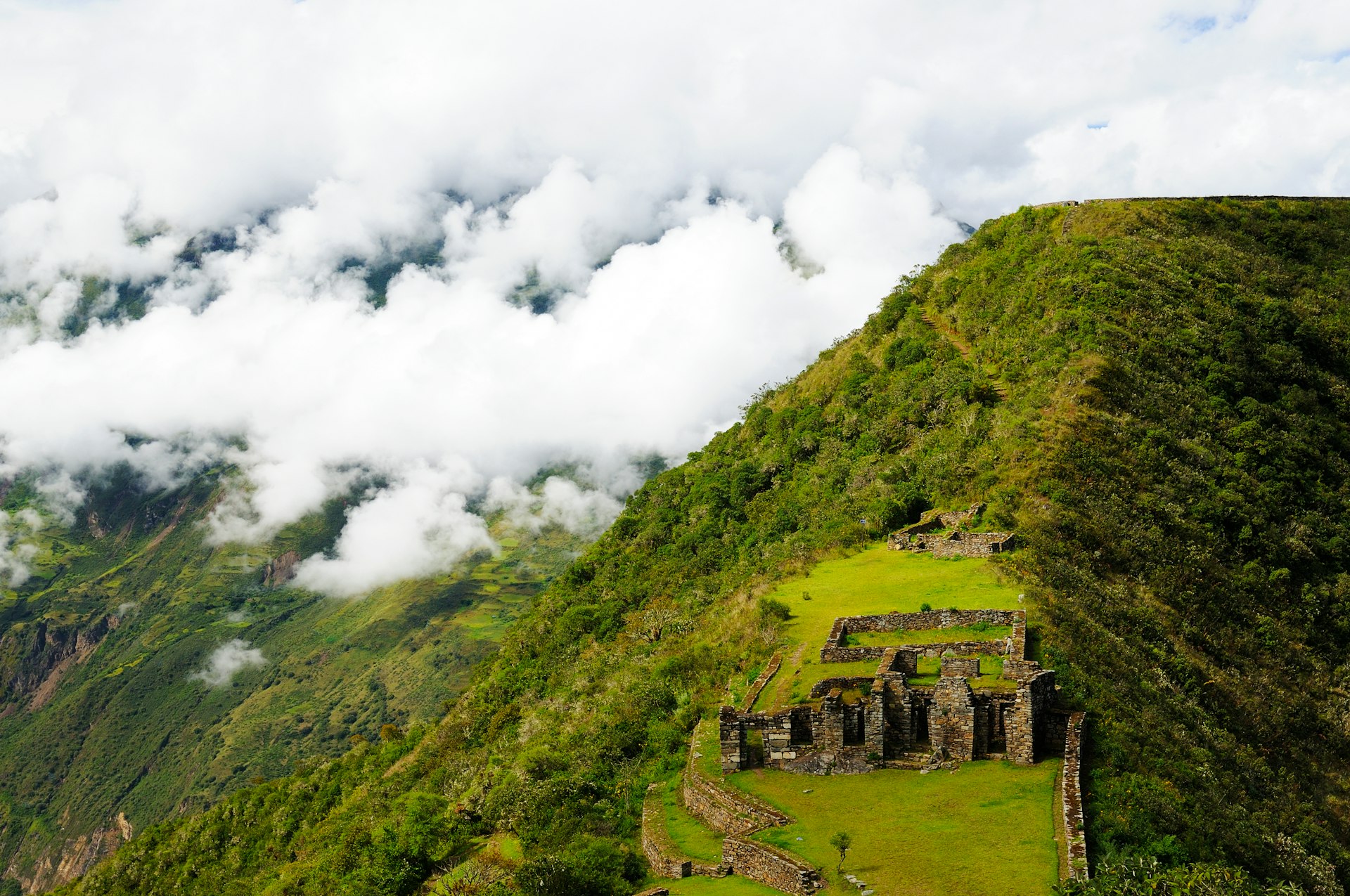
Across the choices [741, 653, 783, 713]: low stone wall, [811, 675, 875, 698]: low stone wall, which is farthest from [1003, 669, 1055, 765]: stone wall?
[741, 653, 783, 713]: low stone wall

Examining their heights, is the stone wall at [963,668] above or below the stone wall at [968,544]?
below

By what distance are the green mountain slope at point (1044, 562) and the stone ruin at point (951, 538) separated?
4.47 feet

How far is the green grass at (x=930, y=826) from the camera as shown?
18.8 meters

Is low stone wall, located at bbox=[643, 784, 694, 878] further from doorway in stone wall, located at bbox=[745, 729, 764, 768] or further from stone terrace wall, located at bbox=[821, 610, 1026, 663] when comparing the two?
stone terrace wall, located at bbox=[821, 610, 1026, 663]

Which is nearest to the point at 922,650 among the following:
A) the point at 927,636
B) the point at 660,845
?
the point at 927,636

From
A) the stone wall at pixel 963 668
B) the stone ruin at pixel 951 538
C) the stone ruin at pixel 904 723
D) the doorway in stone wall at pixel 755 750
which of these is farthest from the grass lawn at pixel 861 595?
the stone wall at pixel 963 668

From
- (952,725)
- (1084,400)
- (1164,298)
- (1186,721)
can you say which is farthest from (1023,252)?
(952,725)

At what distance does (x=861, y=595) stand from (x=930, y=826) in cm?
1667

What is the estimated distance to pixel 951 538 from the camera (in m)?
40.1

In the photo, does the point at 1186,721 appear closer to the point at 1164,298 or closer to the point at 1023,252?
the point at 1164,298

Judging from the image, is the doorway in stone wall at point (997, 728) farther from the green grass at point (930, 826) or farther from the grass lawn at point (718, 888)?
the grass lawn at point (718, 888)

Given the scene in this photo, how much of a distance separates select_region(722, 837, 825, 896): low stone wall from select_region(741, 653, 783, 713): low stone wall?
6.51 meters

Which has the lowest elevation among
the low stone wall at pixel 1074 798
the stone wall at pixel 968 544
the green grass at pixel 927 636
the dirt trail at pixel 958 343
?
the low stone wall at pixel 1074 798

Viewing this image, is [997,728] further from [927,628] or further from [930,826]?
[927,628]
